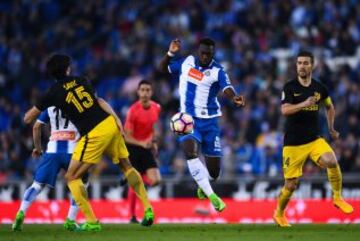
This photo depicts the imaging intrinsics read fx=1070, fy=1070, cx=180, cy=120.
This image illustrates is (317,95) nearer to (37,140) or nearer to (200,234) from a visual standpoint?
(200,234)

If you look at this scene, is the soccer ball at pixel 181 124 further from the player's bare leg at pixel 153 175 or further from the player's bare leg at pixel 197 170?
the player's bare leg at pixel 153 175

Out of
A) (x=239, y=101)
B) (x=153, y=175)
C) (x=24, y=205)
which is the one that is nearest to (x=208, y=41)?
(x=239, y=101)

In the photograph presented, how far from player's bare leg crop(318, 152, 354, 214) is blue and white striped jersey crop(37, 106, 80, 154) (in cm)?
385

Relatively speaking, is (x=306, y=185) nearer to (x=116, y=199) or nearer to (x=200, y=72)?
(x=116, y=199)

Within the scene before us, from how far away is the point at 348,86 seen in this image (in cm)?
2614

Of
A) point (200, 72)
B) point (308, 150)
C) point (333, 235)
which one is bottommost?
point (333, 235)

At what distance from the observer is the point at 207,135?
17016 millimetres

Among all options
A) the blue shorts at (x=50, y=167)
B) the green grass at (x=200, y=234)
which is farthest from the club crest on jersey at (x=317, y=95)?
the blue shorts at (x=50, y=167)

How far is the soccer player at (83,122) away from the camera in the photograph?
14984mm

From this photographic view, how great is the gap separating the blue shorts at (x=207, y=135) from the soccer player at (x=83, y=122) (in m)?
1.84

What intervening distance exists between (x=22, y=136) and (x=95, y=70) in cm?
339

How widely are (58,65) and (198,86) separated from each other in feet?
8.64

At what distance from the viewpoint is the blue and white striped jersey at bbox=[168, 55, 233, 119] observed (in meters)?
16.8

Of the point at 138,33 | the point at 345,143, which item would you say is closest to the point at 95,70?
the point at 138,33
